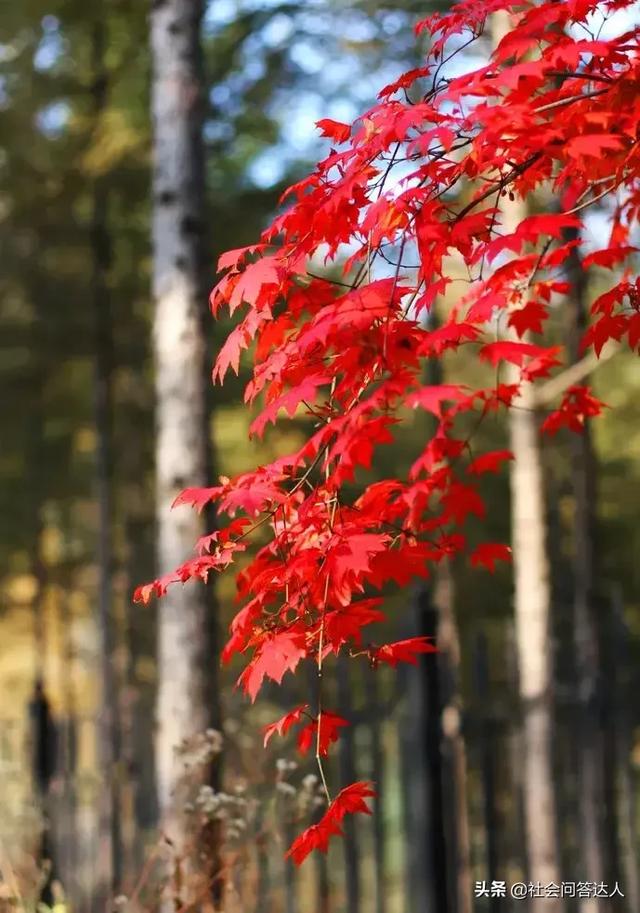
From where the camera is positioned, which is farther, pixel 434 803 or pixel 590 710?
pixel 590 710

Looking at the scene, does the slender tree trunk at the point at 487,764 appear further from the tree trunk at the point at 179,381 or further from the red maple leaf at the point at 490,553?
the red maple leaf at the point at 490,553

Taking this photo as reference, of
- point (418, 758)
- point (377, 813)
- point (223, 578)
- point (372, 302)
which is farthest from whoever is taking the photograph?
point (223, 578)

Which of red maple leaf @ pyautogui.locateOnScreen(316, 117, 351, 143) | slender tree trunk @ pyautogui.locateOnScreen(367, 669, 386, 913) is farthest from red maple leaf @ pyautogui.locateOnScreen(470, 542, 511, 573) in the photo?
slender tree trunk @ pyautogui.locateOnScreen(367, 669, 386, 913)

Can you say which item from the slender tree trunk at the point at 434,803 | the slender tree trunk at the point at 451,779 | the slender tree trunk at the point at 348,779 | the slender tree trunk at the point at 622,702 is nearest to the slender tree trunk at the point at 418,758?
the slender tree trunk at the point at 434,803

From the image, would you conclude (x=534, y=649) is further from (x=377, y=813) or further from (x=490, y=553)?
(x=490, y=553)

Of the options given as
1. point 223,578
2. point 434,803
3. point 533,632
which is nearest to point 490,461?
point 434,803

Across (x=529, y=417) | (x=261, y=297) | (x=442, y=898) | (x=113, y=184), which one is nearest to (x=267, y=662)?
(x=261, y=297)

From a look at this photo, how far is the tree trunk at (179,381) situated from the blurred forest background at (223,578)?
0.31 feet

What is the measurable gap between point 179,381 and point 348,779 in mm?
1860

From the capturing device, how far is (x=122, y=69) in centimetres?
1000

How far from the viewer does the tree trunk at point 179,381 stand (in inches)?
177

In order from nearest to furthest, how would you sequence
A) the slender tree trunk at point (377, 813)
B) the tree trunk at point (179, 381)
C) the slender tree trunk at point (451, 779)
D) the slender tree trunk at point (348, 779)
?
the tree trunk at point (179, 381) < the slender tree trunk at point (451, 779) < the slender tree trunk at point (348, 779) < the slender tree trunk at point (377, 813)

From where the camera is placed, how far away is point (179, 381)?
4609mm

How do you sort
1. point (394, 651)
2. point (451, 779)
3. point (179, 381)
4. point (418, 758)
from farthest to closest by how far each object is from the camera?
point (451, 779)
point (418, 758)
point (179, 381)
point (394, 651)
